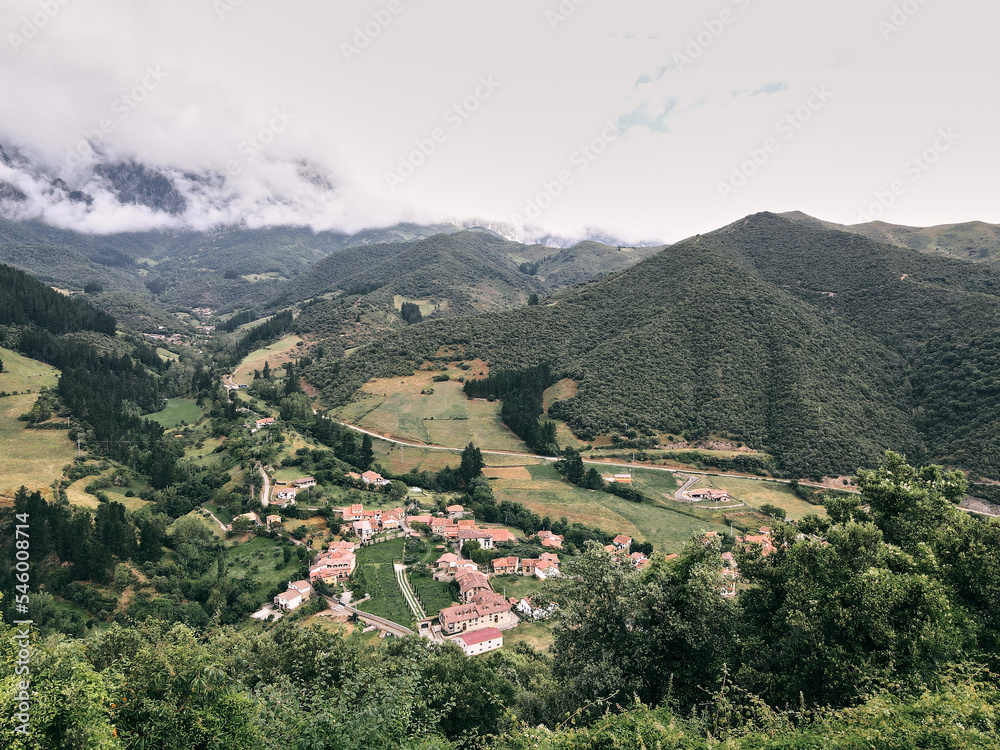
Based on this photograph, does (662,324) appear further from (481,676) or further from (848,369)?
(481,676)

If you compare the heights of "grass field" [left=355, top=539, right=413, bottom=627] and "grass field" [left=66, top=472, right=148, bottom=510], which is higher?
"grass field" [left=66, top=472, right=148, bottom=510]

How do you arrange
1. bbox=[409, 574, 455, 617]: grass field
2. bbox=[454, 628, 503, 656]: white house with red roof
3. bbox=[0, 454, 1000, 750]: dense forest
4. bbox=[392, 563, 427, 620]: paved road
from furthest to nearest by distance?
bbox=[409, 574, 455, 617]: grass field → bbox=[392, 563, 427, 620]: paved road → bbox=[454, 628, 503, 656]: white house with red roof → bbox=[0, 454, 1000, 750]: dense forest

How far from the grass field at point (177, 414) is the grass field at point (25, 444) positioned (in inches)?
546

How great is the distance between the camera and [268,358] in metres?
108

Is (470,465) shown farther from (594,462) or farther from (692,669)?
(692,669)

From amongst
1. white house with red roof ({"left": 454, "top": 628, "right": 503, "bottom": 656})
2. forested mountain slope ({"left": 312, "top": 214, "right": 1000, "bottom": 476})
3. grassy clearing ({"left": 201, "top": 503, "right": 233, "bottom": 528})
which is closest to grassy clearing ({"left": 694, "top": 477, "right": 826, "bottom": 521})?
forested mountain slope ({"left": 312, "top": 214, "right": 1000, "bottom": 476})

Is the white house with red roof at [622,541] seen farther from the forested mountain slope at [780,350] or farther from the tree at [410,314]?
the tree at [410,314]

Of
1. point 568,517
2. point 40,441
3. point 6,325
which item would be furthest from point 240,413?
point 568,517

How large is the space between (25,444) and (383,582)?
38943mm

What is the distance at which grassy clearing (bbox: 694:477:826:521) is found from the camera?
50.0m

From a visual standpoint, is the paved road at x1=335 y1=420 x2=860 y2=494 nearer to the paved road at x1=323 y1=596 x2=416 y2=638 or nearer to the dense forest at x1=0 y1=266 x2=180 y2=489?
the dense forest at x1=0 y1=266 x2=180 y2=489

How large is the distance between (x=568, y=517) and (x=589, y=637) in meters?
38.5

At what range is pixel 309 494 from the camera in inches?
1925

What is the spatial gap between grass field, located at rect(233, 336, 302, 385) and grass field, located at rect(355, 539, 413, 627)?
67.3 meters
